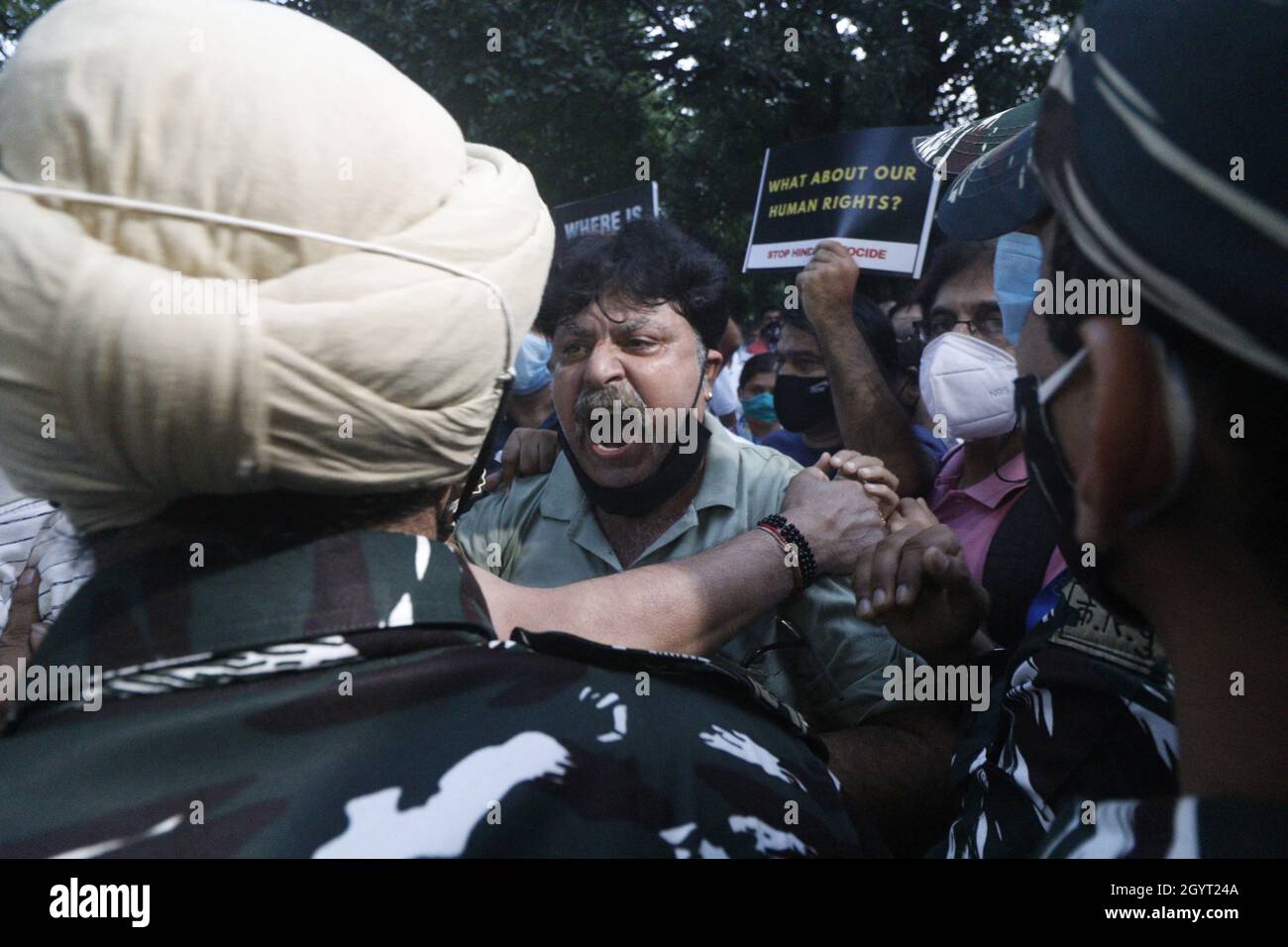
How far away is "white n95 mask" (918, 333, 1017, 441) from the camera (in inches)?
121

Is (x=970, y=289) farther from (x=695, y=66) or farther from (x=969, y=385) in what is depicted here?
(x=695, y=66)

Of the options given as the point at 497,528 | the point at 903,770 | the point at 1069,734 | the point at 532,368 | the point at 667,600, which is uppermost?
the point at 532,368

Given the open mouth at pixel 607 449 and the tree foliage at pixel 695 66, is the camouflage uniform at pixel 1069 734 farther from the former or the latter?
the tree foliage at pixel 695 66

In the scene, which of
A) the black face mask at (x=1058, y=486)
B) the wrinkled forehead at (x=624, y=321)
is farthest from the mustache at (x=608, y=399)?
the black face mask at (x=1058, y=486)

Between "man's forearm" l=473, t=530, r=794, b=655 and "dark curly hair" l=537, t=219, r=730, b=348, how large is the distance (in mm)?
1019

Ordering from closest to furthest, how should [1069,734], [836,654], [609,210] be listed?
[1069,734]
[836,654]
[609,210]

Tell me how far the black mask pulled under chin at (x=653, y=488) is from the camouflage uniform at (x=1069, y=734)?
1228 mm

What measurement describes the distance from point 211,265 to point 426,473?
0.36m

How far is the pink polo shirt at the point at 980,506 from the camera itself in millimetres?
2805

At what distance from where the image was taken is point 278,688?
120 centimetres

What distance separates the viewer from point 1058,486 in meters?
1.22

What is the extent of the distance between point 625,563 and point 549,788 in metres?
1.71

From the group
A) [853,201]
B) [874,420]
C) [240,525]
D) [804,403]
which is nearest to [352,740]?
[240,525]
